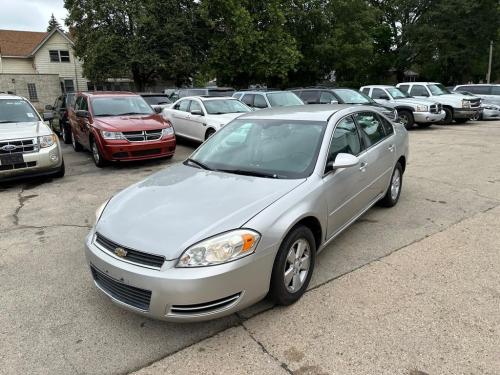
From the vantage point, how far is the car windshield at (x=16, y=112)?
314 inches

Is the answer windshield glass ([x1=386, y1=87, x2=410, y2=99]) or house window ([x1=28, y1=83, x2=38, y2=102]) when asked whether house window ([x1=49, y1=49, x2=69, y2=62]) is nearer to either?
house window ([x1=28, y1=83, x2=38, y2=102])

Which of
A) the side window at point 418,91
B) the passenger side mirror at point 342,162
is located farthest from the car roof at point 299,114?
the side window at point 418,91

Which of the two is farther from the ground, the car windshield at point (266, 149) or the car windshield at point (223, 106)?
the car windshield at point (223, 106)

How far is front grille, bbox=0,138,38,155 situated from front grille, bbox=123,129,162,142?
1874 mm

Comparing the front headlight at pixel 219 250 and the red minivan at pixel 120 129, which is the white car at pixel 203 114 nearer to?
the red minivan at pixel 120 129

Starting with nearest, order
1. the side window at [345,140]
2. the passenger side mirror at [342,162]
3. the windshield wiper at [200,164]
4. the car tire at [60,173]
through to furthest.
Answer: the passenger side mirror at [342,162]
the side window at [345,140]
the windshield wiper at [200,164]
the car tire at [60,173]

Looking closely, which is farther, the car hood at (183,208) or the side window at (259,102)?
the side window at (259,102)

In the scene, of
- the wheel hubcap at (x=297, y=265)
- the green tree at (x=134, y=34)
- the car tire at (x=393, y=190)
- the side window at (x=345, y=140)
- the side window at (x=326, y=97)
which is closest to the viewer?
the wheel hubcap at (x=297, y=265)

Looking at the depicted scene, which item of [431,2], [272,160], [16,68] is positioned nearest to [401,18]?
[431,2]

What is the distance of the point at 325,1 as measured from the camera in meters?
31.0

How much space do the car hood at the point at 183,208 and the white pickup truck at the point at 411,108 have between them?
12061mm

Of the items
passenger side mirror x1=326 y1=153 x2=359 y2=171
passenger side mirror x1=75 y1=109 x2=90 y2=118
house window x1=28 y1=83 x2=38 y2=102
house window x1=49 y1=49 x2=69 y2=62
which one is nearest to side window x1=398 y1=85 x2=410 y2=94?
passenger side mirror x1=75 y1=109 x2=90 y2=118

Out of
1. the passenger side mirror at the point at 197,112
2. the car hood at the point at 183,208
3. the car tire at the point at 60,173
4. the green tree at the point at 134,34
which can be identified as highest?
the green tree at the point at 134,34

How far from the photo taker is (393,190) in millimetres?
5637
